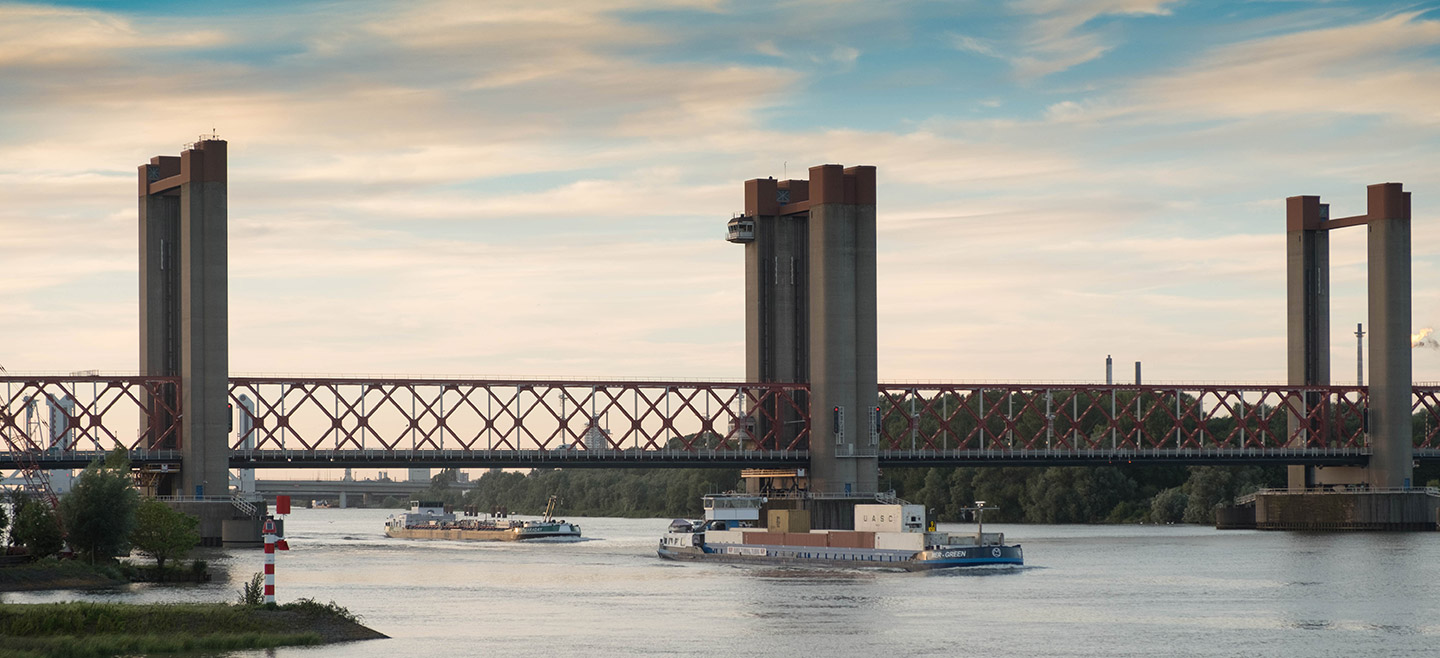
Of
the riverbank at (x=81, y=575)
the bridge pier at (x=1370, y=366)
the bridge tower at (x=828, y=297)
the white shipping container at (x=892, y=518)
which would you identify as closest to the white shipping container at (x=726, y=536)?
the white shipping container at (x=892, y=518)

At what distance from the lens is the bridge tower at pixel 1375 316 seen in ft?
604

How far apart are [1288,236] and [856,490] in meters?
55.9

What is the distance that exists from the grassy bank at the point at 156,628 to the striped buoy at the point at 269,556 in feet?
2.02

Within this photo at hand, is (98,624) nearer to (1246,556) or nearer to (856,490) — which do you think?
(1246,556)

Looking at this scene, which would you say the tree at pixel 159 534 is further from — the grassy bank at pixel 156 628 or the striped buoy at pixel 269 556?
the grassy bank at pixel 156 628

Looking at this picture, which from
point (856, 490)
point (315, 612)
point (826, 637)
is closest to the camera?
point (315, 612)

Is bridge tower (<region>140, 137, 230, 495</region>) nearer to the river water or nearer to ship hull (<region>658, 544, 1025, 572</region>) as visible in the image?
the river water

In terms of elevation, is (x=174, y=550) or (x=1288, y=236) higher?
(x=1288, y=236)

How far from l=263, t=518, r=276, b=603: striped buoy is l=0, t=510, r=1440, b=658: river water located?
3.13 meters

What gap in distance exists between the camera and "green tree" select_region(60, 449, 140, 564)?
96938 mm

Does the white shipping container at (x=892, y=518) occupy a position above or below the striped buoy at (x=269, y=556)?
below

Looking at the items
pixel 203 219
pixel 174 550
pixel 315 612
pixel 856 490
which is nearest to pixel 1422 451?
pixel 856 490

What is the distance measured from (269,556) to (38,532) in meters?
34.0

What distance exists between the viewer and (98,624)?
2542 inches
